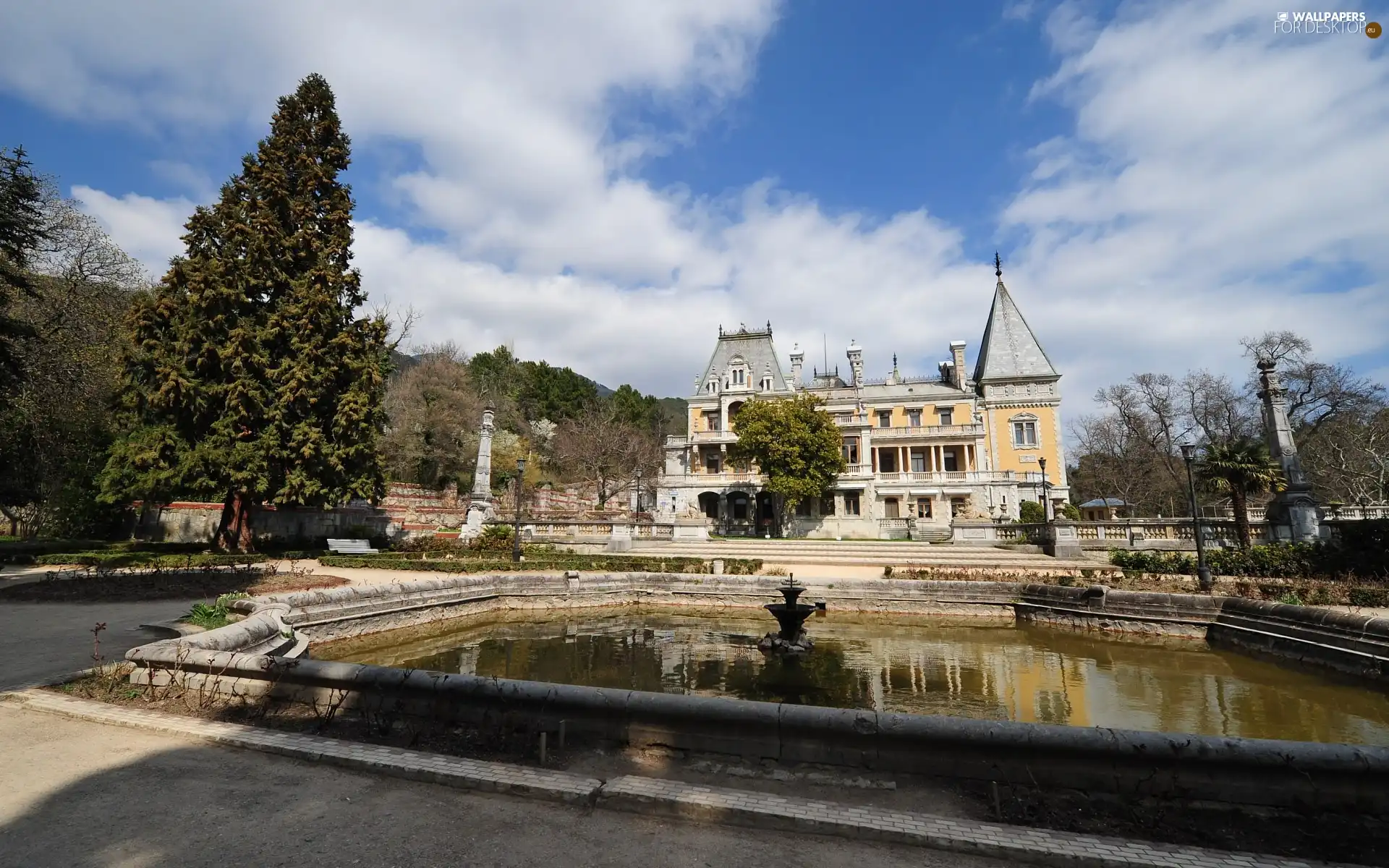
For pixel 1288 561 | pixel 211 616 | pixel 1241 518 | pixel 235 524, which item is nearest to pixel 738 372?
pixel 1241 518

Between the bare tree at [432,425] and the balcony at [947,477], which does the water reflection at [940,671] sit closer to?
the bare tree at [432,425]

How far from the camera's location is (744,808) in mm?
3867

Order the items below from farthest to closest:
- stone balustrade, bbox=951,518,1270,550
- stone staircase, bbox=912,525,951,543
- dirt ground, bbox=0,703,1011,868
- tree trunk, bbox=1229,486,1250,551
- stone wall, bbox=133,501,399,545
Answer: stone staircase, bbox=912,525,951,543 < stone wall, bbox=133,501,399,545 < stone balustrade, bbox=951,518,1270,550 < tree trunk, bbox=1229,486,1250,551 < dirt ground, bbox=0,703,1011,868

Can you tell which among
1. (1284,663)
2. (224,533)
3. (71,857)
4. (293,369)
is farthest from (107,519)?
(1284,663)

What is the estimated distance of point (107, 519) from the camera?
25.2 meters

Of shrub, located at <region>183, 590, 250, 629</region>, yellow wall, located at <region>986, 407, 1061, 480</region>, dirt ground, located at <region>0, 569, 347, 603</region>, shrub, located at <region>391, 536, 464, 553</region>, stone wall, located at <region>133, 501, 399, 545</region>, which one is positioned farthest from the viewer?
yellow wall, located at <region>986, 407, 1061, 480</region>

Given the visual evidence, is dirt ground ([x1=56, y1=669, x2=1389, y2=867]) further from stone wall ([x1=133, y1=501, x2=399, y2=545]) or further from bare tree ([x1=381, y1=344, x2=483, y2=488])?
bare tree ([x1=381, y1=344, x2=483, y2=488])

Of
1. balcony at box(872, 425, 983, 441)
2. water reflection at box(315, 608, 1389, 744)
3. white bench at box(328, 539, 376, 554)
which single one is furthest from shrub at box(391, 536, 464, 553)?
balcony at box(872, 425, 983, 441)

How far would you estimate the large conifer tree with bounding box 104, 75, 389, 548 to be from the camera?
19922 millimetres

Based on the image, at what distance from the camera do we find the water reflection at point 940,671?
25.4 feet

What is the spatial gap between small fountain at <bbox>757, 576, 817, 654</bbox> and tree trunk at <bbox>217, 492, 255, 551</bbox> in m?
19.4

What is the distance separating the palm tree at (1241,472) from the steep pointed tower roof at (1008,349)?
96.8ft

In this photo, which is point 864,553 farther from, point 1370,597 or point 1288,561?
point 1370,597

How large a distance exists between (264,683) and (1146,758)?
767cm
